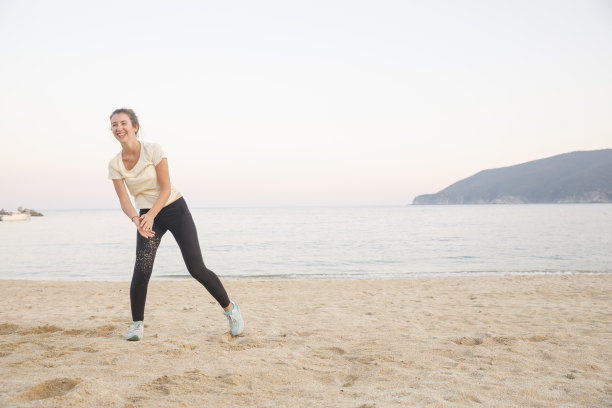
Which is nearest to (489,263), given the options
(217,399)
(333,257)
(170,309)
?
(333,257)

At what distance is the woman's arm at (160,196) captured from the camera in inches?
149

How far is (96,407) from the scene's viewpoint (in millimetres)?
2455

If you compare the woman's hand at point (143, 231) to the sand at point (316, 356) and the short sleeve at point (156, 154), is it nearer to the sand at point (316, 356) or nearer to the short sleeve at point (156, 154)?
the short sleeve at point (156, 154)

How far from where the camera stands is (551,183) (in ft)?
525

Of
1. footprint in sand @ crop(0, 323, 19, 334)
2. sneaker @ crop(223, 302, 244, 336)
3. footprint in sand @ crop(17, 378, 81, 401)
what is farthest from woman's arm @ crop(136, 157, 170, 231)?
footprint in sand @ crop(0, 323, 19, 334)

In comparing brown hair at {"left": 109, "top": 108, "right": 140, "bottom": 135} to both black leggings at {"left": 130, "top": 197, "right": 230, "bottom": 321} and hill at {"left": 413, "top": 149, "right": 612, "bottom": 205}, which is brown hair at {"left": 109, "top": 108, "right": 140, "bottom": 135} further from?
hill at {"left": 413, "top": 149, "right": 612, "bottom": 205}

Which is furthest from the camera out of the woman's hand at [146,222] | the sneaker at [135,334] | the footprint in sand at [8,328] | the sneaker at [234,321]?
the footprint in sand at [8,328]

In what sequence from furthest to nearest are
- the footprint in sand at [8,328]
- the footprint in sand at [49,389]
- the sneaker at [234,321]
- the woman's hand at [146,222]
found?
the footprint in sand at [8,328] < the sneaker at [234,321] < the woman's hand at [146,222] < the footprint in sand at [49,389]

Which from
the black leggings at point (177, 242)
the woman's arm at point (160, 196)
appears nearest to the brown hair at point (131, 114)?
the woman's arm at point (160, 196)

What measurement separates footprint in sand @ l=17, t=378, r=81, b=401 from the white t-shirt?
1.66 m

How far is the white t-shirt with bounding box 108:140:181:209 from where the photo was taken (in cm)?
386

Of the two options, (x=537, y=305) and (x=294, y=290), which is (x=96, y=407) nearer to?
(x=537, y=305)

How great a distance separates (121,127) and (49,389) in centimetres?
223

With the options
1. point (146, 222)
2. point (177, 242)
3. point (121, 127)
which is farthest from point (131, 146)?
point (177, 242)
